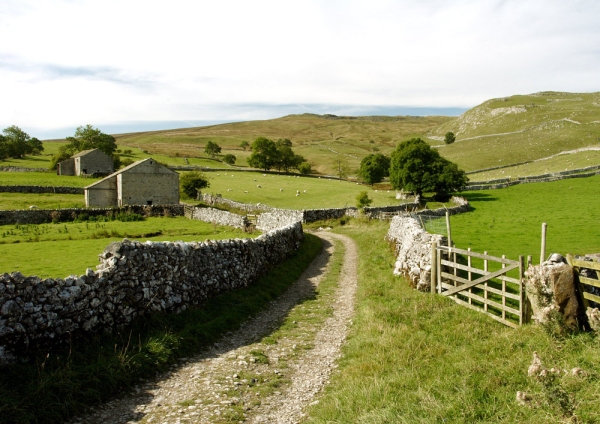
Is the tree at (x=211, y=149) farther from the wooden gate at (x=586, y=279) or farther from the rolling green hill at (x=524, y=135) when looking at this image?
the wooden gate at (x=586, y=279)

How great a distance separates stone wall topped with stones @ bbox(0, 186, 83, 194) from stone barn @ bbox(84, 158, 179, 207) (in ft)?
28.3

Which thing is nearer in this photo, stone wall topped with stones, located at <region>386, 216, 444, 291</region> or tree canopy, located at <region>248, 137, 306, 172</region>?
stone wall topped with stones, located at <region>386, 216, 444, 291</region>

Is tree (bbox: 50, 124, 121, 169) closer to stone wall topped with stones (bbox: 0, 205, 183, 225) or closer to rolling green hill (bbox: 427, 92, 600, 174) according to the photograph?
stone wall topped with stones (bbox: 0, 205, 183, 225)

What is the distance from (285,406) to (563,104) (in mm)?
222231

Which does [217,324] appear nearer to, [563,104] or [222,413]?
[222,413]

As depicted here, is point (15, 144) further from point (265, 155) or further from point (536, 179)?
point (536, 179)

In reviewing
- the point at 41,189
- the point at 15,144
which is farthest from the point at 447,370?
the point at 15,144

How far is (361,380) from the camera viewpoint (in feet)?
25.8

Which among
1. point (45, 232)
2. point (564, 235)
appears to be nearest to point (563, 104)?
point (564, 235)

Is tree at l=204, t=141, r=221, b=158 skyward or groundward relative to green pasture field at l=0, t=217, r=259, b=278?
skyward

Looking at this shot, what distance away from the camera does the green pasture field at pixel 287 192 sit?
60375 millimetres

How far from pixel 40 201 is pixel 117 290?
4964 cm

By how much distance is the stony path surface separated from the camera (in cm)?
711

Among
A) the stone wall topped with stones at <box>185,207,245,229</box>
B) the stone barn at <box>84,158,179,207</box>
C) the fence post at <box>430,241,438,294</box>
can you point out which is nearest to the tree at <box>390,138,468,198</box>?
the stone wall topped with stones at <box>185,207,245,229</box>
